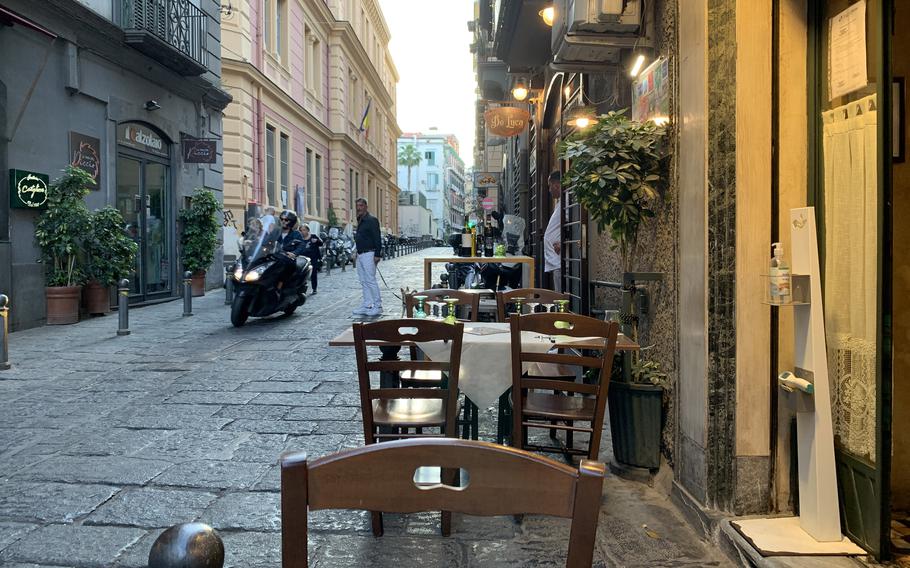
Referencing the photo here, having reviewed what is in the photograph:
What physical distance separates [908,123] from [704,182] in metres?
1.22

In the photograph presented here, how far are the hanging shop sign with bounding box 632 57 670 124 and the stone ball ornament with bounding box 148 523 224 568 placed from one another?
3.23 m

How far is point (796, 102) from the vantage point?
2.94 meters

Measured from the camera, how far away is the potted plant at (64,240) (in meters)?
9.06

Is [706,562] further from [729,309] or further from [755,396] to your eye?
[729,309]

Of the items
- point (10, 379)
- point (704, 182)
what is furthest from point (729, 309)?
point (10, 379)

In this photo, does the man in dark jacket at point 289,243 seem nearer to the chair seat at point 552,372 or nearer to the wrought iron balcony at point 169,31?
the wrought iron balcony at point 169,31

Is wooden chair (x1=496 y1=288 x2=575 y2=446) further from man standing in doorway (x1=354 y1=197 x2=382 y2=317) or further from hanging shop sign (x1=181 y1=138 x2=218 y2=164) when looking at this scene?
hanging shop sign (x1=181 y1=138 x2=218 y2=164)

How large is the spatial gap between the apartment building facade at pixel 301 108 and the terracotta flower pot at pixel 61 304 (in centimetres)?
671

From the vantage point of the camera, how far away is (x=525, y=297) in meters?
5.20

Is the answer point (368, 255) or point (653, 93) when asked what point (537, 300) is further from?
point (368, 255)

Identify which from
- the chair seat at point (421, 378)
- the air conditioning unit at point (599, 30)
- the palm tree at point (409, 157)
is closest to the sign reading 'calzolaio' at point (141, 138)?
the air conditioning unit at point (599, 30)

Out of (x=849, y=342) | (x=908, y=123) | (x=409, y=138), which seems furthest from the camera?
(x=409, y=138)

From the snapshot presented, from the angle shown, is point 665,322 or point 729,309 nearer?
point 729,309

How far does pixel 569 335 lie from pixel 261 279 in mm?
6752
